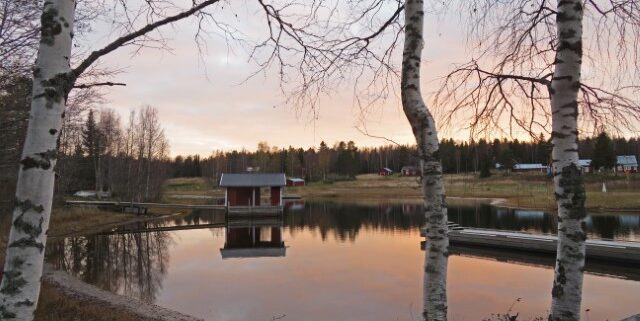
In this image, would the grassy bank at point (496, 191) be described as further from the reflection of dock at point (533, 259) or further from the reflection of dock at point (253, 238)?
the reflection of dock at point (253, 238)

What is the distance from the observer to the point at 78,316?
9.44 metres

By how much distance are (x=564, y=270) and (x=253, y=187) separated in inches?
1578

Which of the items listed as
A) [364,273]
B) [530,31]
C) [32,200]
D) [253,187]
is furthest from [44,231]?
[253,187]

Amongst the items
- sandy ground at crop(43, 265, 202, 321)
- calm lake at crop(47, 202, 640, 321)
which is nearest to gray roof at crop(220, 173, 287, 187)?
calm lake at crop(47, 202, 640, 321)

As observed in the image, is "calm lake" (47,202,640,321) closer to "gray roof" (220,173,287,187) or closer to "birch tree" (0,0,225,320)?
"gray roof" (220,173,287,187)

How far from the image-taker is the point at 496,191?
66500mm

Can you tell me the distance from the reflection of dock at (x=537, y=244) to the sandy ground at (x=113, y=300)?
16.4 meters

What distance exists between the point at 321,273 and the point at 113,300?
7.68m

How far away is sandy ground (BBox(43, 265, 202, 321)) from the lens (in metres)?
11.8

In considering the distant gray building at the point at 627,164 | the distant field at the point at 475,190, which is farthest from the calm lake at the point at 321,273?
the distant gray building at the point at 627,164

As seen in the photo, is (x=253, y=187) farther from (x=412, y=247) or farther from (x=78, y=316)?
(x=78, y=316)

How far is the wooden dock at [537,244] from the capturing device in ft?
61.7

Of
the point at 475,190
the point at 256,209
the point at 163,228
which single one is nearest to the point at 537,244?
the point at 256,209

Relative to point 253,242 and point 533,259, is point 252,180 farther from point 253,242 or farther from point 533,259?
point 533,259
